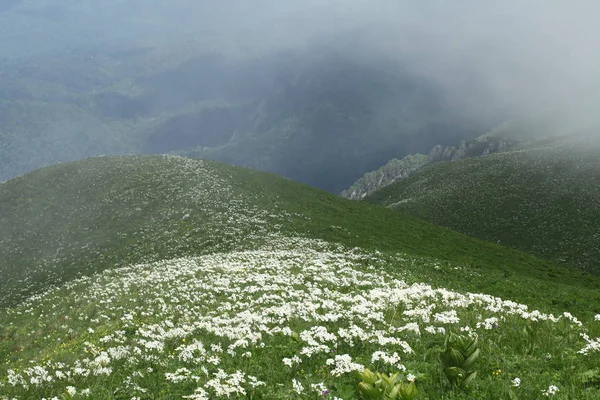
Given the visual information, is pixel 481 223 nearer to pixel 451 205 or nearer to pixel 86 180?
pixel 451 205

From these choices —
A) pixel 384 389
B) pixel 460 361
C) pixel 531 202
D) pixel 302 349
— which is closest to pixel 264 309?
pixel 302 349

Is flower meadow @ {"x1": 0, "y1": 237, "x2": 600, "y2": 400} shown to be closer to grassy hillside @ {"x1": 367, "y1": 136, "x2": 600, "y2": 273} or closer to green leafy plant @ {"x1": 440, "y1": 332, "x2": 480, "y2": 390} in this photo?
green leafy plant @ {"x1": 440, "y1": 332, "x2": 480, "y2": 390}

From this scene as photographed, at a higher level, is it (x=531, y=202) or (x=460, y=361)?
(x=460, y=361)

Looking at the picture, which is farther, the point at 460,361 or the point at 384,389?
the point at 460,361

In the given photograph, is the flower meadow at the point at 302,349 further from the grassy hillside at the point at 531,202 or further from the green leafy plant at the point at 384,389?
the grassy hillside at the point at 531,202

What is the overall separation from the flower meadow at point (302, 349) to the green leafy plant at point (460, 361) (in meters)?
0.20

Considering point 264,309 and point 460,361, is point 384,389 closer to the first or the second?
point 460,361

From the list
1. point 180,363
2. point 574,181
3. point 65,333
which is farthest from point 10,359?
point 574,181

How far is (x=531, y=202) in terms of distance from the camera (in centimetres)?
8806

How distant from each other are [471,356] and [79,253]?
52.8 meters

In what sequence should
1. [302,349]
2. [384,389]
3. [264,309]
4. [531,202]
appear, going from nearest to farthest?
[384,389] < [302,349] < [264,309] < [531,202]

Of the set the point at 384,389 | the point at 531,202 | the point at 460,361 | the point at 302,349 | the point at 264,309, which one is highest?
the point at 384,389

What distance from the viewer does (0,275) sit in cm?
4875

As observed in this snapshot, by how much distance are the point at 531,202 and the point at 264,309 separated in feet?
297
